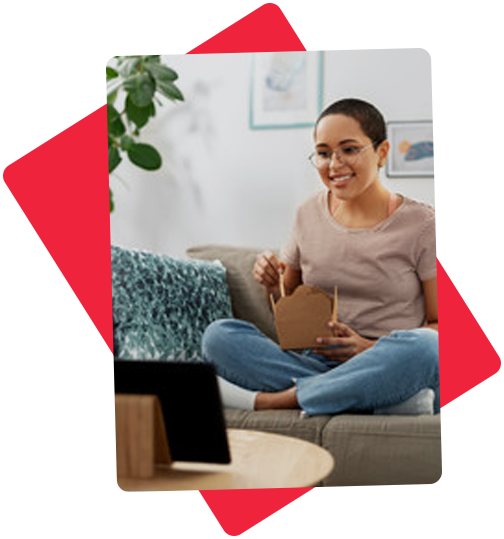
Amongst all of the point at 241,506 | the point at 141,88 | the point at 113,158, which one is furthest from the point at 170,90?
the point at 241,506

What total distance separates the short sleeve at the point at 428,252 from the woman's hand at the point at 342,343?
155mm

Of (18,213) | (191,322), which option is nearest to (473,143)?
(191,322)

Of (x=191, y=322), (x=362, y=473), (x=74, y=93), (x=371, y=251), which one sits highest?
(x=74, y=93)

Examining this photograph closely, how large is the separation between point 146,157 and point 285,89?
0.28m

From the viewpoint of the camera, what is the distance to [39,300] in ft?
4.99

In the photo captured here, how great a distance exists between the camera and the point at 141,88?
61.9 inches

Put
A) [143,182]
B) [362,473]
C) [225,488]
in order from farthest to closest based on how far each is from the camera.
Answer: [143,182] < [362,473] < [225,488]

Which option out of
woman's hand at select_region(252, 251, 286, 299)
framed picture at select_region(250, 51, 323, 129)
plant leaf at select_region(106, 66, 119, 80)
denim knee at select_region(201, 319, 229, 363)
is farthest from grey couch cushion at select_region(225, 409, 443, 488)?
plant leaf at select_region(106, 66, 119, 80)

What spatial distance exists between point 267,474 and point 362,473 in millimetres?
185

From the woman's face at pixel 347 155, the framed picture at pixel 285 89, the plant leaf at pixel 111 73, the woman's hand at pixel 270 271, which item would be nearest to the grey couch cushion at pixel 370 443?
the woman's hand at pixel 270 271

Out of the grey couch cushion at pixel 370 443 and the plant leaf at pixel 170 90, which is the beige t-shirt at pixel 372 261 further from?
the plant leaf at pixel 170 90

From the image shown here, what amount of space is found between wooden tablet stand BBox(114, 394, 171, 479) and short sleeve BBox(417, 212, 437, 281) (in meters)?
0.52

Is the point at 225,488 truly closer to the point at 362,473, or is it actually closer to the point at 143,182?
the point at 362,473

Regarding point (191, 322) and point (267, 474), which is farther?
point (191, 322)
